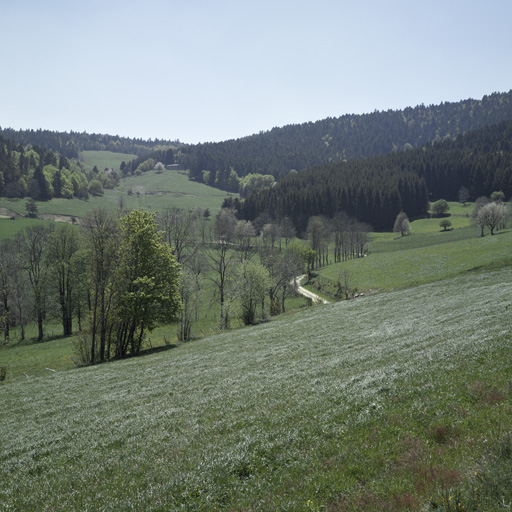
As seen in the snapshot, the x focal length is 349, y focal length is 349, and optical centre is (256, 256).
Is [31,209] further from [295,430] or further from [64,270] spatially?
[295,430]

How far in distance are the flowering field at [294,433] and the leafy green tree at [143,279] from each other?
621 inches

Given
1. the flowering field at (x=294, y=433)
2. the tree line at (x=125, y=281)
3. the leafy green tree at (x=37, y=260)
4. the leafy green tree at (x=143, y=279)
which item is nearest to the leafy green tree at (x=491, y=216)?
the flowering field at (x=294, y=433)

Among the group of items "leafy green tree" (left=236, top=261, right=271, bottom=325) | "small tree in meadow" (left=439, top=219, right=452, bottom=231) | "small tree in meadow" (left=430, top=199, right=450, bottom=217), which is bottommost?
"leafy green tree" (left=236, top=261, right=271, bottom=325)

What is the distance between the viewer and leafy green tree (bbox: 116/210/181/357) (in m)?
40.6

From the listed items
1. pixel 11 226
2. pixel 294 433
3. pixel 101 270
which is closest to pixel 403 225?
pixel 101 270

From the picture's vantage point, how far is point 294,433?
11.4 m

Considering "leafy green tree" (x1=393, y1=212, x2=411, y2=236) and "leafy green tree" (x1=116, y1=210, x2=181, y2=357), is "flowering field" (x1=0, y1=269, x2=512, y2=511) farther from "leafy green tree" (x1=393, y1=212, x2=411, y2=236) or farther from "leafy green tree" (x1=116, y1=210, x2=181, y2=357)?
"leafy green tree" (x1=393, y1=212, x2=411, y2=236)

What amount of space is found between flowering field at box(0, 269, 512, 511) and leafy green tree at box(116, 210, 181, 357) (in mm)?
15784

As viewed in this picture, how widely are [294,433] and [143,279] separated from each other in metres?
32.1

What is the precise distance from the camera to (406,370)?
15.4 m

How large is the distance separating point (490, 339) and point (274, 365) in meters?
12.7

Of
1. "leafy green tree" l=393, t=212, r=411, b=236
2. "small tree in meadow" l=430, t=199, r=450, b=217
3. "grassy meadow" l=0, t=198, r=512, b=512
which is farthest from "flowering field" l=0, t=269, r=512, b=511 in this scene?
"small tree in meadow" l=430, t=199, r=450, b=217

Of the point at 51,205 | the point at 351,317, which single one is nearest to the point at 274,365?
the point at 351,317

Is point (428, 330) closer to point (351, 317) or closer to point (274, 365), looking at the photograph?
point (274, 365)
